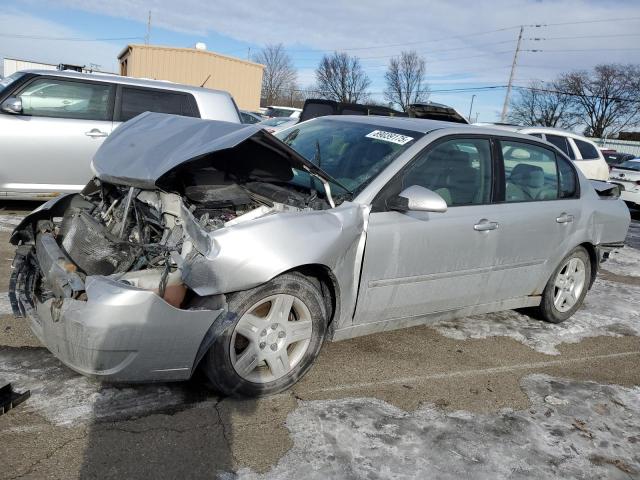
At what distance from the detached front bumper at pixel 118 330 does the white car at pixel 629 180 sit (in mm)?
12940

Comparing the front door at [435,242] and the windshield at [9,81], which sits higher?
the windshield at [9,81]

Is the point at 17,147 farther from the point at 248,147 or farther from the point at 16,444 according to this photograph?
the point at 16,444

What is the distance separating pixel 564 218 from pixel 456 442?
2403mm

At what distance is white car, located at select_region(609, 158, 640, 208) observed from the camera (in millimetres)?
12930

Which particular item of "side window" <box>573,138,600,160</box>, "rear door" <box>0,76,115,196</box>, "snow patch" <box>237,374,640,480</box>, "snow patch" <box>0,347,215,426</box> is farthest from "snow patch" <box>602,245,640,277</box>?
"rear door" <box>0,76,115,196</box>

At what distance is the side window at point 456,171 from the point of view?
370 centimetres

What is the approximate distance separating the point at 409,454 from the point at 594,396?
1663 mm

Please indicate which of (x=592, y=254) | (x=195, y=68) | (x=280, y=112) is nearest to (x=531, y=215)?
(x=592, y=254)

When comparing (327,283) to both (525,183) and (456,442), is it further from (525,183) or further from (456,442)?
(525,183)

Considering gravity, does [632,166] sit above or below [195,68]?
below

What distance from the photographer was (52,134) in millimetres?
6355

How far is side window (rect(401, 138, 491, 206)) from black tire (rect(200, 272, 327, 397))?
1023 mm

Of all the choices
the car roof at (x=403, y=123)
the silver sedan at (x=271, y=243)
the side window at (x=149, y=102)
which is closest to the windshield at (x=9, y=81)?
the side window at (x=149, y=102)

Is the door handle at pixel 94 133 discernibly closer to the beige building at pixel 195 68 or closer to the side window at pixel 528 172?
the side window at pixel 528 172
